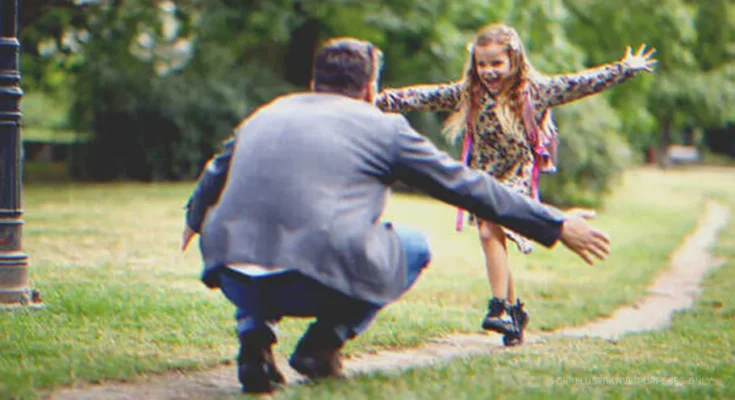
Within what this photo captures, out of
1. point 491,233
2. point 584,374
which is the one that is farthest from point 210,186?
point 491,233

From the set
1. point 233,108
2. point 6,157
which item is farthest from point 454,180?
point 233,108

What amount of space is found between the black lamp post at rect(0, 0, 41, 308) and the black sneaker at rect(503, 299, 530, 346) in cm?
273

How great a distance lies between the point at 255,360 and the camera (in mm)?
4117

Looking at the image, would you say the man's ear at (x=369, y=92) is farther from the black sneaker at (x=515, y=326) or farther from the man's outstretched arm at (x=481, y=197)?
the black sneaker at (x=515, y=326)

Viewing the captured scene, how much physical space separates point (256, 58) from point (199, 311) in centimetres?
1864

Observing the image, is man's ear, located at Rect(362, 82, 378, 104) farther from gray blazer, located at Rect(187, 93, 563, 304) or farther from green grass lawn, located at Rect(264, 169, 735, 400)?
green grass lawn, located at Rect(264, 169, 735, 400)

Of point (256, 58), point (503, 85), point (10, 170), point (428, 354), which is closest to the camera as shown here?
point (428, 354)

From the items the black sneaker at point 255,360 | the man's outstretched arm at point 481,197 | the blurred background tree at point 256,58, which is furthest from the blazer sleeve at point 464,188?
the blurred background tree at point 256,58

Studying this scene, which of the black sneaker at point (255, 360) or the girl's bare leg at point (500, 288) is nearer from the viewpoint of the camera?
the black sneaker at point (255, 360)

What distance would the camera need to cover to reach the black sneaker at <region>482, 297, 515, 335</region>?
5664 millimetres

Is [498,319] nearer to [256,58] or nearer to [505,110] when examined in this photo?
[505,110]

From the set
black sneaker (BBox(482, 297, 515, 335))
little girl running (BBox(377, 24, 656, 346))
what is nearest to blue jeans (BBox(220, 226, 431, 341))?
black sneaker (BBox(482, 297, 515, 335))

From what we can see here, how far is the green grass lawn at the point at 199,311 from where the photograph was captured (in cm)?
439

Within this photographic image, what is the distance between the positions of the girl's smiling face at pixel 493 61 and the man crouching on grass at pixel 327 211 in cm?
178
